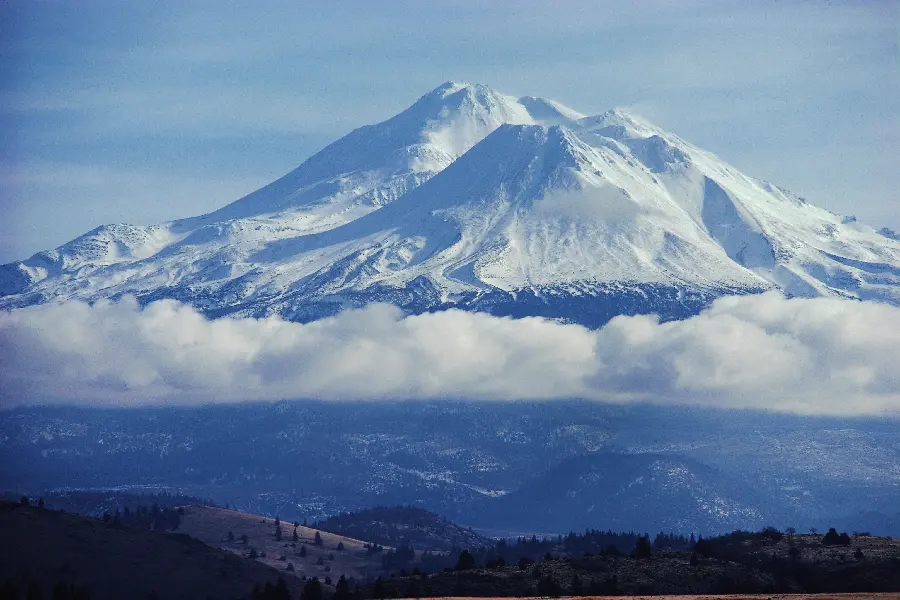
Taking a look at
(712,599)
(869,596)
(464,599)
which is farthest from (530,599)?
(869,596)

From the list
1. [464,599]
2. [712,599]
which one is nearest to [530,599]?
[464,599]

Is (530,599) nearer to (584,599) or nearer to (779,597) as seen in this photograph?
(584,599)

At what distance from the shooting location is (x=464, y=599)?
7185 inches

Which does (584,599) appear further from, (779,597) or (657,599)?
(779,597)

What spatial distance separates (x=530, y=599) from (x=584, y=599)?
1168cm

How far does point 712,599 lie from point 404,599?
38.3 meters

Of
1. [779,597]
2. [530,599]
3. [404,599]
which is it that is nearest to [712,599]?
[779,597]

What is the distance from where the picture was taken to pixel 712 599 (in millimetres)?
160000

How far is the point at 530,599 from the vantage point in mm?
177375

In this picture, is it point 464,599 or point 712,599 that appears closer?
point 712,599

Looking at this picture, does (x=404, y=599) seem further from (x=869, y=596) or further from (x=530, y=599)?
(x=869, y=596)

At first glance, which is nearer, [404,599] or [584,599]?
[584,599]

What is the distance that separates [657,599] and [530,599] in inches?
611

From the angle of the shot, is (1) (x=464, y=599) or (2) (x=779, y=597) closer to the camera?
(2) (x=779, y=597)
